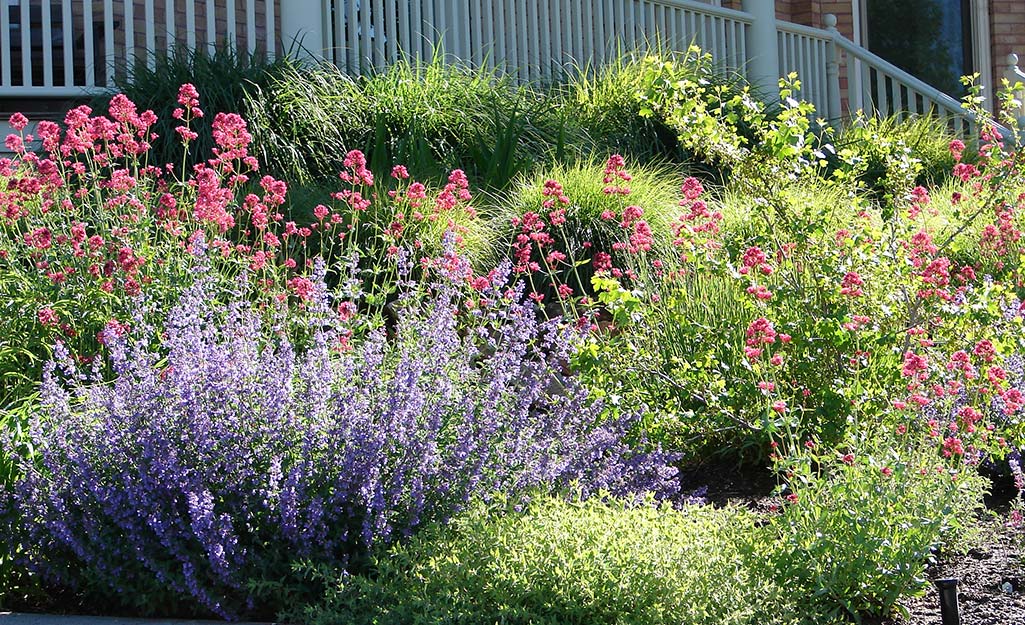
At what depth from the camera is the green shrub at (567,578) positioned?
3.05m

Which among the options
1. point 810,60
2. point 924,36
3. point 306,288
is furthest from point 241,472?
point 924,36

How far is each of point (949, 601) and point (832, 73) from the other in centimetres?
924

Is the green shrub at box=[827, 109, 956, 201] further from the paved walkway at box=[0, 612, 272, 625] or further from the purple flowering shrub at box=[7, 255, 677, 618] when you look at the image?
the paved walkway at box=[0, 612, 272, 625]

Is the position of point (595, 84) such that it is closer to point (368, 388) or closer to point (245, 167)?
point (245, 167)

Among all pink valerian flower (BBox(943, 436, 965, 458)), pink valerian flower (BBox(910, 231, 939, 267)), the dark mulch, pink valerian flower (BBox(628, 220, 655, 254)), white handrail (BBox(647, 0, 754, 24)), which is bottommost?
the dark mulch

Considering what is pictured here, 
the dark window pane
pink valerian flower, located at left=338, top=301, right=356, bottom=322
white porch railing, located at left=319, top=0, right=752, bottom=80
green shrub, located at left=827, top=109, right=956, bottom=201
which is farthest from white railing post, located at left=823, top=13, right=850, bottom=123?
pink valerian flower, located at left=338, top=301, right=356, bottom=322

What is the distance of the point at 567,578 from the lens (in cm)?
307

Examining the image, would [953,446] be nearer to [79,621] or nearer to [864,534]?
[864,534]

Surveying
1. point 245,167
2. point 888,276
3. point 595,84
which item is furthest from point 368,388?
point 595,84

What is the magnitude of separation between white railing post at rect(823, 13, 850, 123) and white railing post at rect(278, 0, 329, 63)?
5242 millimetres

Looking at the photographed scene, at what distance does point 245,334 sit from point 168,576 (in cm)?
98

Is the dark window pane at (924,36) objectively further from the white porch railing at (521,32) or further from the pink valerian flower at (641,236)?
the pink valerian flower at (641,236)

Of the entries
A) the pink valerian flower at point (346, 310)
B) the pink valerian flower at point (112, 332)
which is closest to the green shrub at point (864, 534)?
the pink valerian flower at point (346, 310)

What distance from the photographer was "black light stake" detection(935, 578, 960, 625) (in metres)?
3.19
